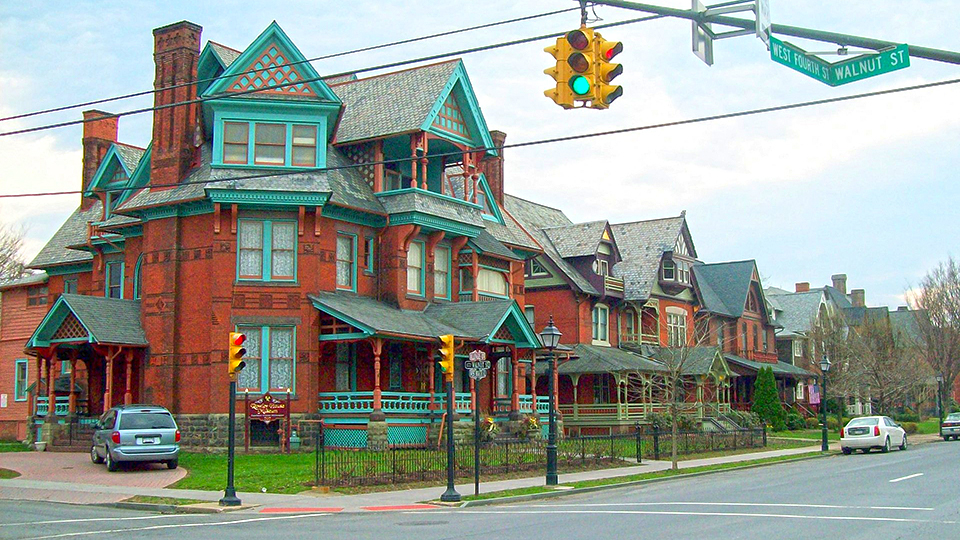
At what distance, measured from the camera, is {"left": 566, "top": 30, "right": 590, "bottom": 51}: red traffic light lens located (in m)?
11.8

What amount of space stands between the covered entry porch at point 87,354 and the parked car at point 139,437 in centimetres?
557

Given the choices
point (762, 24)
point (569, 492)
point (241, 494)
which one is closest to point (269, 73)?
point (241, 494)

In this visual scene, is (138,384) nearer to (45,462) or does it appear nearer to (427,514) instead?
(45,462)

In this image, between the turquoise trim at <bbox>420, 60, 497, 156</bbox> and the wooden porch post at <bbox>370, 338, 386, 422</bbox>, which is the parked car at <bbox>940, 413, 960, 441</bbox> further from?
the wooden porch post at <bbox>370, 338, 386, 422</bbox>

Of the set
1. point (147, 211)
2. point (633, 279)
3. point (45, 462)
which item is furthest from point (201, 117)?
point (633, 279)

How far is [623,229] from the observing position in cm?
5778

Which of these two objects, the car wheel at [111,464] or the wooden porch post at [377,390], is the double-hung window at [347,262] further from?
the car wheel at [111,464]

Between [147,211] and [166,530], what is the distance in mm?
20133

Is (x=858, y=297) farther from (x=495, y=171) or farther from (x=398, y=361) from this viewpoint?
(x=398, y=361)

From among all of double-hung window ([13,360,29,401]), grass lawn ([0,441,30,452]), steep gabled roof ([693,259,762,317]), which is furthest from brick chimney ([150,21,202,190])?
steep gabled roof ([693,259,762,317])

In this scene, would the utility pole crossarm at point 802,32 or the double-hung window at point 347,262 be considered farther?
the double-hung window at point 347,262

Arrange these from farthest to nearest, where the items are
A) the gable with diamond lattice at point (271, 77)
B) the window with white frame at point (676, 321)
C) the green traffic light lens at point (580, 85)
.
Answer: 1. the window with white frame at point (676, 321)
2. the gable with diamond lattice at point (271, 77)
3. the green traffic light lens at point (580, 85)

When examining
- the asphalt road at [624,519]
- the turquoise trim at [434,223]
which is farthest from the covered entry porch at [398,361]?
the asphalt road at [624,519]

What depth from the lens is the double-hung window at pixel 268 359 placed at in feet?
104
